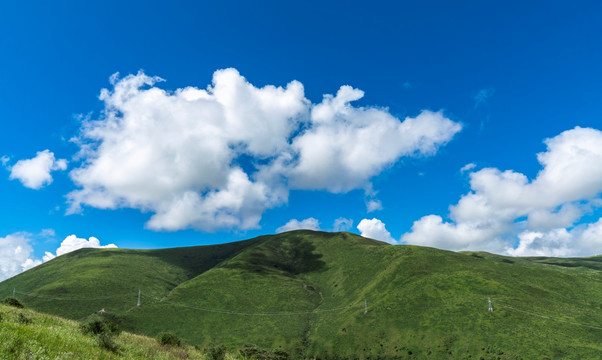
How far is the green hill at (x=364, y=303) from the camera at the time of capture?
73500 mm

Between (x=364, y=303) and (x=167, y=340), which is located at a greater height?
(x=167, y=340)

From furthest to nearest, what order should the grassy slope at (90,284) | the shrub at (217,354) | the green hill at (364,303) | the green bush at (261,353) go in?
the grassy slope at (90,284)
the green hill at (364,303)
the green bush at (261,353)
the shrub at (217,354)

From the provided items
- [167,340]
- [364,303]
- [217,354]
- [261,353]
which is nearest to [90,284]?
[364,303]

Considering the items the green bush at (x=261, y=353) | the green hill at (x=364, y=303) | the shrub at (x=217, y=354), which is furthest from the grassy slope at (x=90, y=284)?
the shrub at (x=217, y=354)

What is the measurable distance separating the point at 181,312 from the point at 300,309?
153 feet

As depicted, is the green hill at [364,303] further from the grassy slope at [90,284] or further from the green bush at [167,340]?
the green bush at [167,340]

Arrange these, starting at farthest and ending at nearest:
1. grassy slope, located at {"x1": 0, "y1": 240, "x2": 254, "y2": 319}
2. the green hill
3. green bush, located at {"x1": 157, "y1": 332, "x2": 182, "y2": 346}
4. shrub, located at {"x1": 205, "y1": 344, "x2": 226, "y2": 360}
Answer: grassy slope, located at {"x1": 0, "y1": 240, "x2": 254, "y2": 319}
the green hill
green bush, located at {"x1": 157, "y1": 332, "x2": 182, "y2": 346}
shrub, located at {"x1": 205, "y1": 344, "x2": 226, "y2": 360}

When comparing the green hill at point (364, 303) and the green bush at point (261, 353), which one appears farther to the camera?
the green hill at point (364, 303)

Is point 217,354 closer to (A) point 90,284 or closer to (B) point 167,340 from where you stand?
(B) point 167,340

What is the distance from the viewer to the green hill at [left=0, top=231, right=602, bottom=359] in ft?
241

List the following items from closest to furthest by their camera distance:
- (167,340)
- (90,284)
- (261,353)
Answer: (167,340) < (261,353) < (90,284)

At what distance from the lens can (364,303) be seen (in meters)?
112


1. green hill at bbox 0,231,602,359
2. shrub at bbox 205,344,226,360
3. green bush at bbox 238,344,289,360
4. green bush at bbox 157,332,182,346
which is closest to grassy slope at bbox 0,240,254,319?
green hill at bbox 0,231,602,359

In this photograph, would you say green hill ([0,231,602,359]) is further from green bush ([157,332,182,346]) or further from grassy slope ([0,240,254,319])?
green bush ([157,332,182,346])
